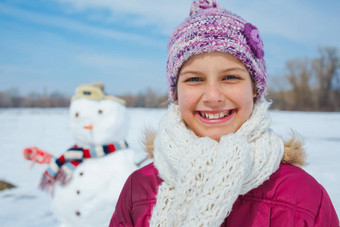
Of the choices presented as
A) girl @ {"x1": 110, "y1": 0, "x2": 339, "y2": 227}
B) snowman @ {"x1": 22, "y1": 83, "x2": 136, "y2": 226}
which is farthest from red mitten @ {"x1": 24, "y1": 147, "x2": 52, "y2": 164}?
girl @ {"x1": 110, "y1": 0, "x2": 339, "y2": 227}

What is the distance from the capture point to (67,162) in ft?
9.05

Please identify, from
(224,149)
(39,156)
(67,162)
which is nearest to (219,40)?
(224,149)

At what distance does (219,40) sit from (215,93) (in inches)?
7.9

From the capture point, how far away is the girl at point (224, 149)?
0.96 metres

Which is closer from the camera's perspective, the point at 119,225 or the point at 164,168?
the point at 164,168

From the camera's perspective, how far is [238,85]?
3.49 ft

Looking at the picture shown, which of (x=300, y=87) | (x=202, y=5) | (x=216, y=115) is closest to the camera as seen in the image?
(x=216, y=115)

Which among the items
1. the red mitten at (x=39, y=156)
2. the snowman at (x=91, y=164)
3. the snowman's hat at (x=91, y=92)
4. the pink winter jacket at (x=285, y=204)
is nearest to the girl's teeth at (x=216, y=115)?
the pink winter jacket at (x=285, y=204)

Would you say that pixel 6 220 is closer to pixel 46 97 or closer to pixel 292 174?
pixel 292 174

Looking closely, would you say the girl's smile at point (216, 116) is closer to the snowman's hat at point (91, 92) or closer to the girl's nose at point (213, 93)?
the girl's nose at point (213, 93)

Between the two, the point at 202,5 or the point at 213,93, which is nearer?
the point at 213,93

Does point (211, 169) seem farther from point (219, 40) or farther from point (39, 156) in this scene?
point (39, 156)

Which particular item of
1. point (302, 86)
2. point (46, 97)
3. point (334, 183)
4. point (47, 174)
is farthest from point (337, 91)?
point (46, 97)

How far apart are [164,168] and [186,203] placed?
0.61ft
